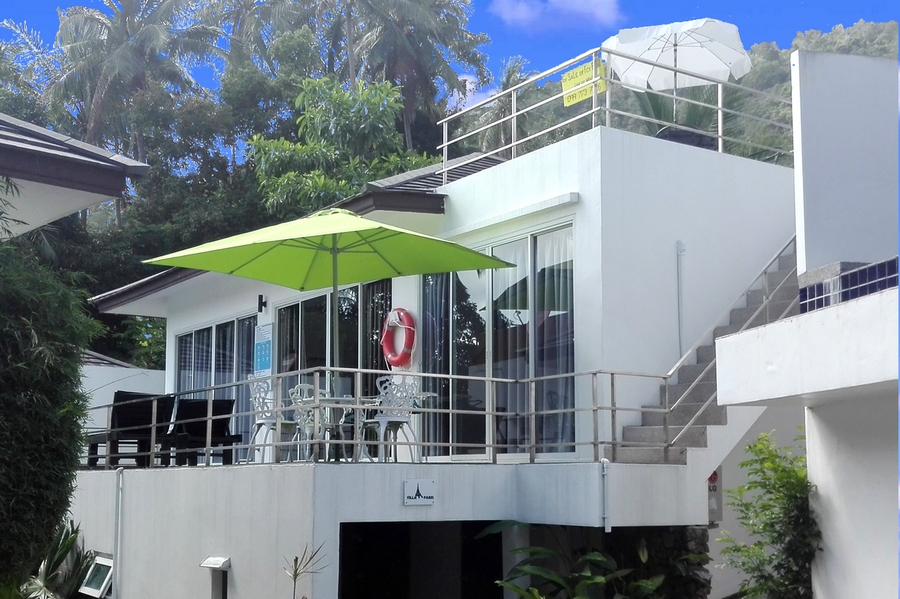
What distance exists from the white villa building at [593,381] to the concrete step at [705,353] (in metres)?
0.09

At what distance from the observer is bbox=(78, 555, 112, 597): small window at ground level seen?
38.3ft

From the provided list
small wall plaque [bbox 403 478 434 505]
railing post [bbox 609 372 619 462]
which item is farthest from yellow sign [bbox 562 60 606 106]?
small wall plaque [bbox 403 478 434 505]

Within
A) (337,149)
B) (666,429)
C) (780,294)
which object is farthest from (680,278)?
(337,149)

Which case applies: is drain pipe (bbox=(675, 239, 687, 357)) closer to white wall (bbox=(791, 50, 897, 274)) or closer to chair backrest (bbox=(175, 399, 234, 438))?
white wall (bbox=(791, 50, 897, 274))

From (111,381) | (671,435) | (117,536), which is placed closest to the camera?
(671,435)

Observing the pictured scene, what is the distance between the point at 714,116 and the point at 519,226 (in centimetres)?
994

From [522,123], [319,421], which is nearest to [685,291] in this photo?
[319,421]

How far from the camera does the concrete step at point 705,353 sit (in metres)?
10.1

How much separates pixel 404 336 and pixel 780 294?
13.4 ft

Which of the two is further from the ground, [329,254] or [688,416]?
[329,254]

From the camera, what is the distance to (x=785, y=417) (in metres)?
9.77

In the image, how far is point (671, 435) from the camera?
940 centimetres

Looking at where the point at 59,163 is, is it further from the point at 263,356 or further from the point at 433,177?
the point at 263,356

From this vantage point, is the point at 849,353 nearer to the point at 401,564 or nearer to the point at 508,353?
the point at 508,353
